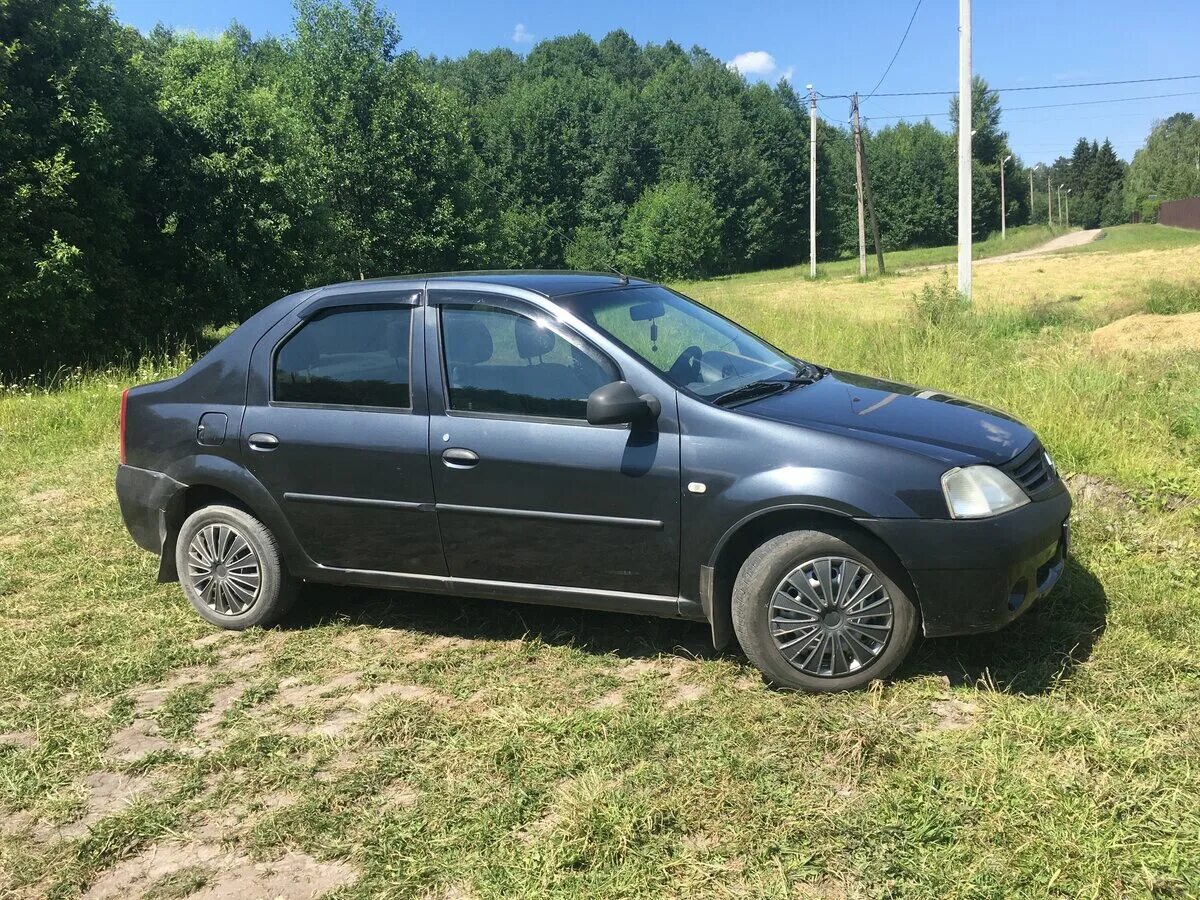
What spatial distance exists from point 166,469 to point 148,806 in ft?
6.70

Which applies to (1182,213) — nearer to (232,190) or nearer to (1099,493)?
(232,190)

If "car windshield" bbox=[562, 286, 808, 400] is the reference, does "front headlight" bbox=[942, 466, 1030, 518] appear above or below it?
below

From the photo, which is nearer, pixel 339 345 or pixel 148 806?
pixel 148 806

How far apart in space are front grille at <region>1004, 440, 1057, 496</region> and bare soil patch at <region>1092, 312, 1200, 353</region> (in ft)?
20.0

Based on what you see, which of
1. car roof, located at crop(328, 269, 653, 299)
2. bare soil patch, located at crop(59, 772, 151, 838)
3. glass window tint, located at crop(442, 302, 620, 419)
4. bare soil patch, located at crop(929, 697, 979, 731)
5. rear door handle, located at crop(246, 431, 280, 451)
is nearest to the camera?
bare soil patch, located at crop(59, 772, 151, 838)

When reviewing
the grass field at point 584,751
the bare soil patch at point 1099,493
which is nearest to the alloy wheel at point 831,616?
the grass field at point 584,751

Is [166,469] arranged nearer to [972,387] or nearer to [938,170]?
[972,387]

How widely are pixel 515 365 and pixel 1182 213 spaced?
85.1 metres

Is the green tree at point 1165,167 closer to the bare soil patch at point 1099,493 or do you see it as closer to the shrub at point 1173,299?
the shrub at point 1173,299

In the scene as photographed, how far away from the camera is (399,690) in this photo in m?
4.02

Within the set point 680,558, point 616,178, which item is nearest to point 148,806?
point 680,558

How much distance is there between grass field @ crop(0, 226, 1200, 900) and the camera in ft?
8.98

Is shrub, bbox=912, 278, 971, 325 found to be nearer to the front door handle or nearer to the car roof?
the car roof

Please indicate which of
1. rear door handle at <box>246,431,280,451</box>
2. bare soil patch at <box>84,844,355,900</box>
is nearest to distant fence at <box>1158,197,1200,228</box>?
rear door handle at <box>246,431,280,451</box>
